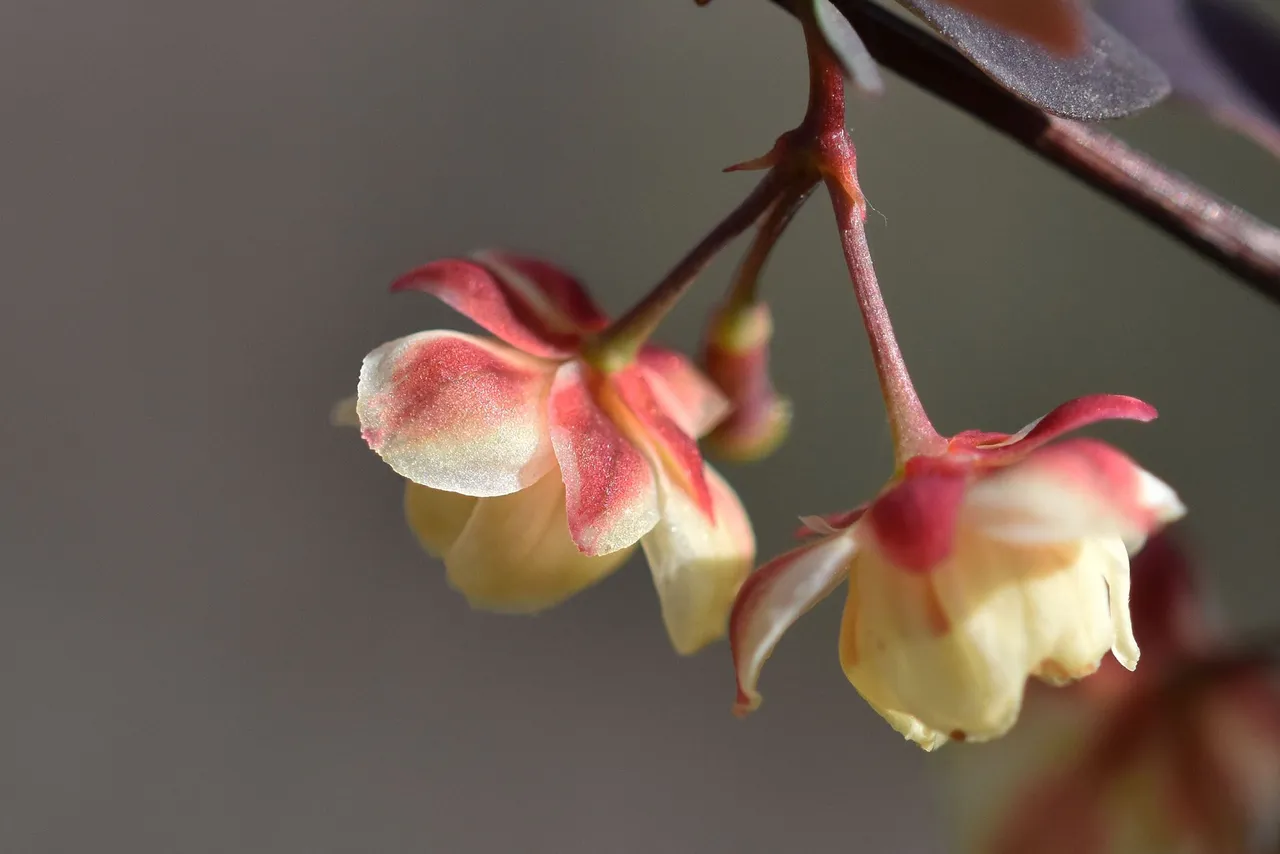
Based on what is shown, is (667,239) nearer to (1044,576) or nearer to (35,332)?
(35,332)

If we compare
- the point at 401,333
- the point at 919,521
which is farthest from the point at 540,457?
the point at 401,333

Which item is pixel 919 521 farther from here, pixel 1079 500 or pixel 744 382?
pixel 744 382

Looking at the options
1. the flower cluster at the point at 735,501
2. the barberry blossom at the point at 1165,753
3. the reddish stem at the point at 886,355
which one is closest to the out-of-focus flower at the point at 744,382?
the flower cluster at the point at 735,501

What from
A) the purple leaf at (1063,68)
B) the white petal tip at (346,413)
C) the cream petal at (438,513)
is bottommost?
the cream petal at (438,513)

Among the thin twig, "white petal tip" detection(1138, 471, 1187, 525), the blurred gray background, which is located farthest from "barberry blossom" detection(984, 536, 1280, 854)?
the blurred gray background

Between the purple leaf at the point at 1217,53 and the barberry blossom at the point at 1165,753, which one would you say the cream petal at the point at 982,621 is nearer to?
the purple leaf at the point at 1217,53

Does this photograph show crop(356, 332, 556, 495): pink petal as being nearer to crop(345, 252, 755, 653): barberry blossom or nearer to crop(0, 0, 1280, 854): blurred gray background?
crop(345, 252, 755, 653): barberry blossom

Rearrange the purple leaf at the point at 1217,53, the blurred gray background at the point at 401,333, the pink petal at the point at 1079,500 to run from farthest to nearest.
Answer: the blurred gray background at the point at 401,333 → the purple leaf at the point at 1217,53 → the pink petal at the point at 1079,500
